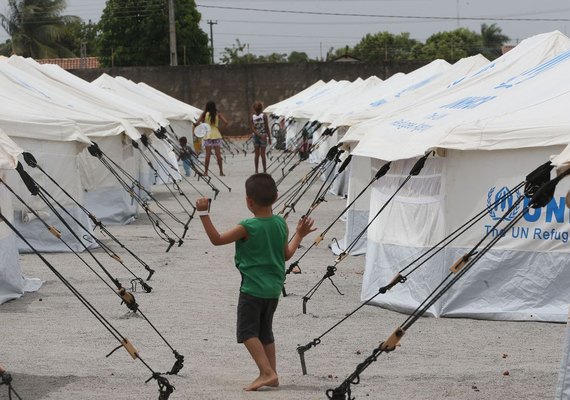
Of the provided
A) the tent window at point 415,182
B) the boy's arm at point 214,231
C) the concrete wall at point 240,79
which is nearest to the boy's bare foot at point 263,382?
the boy's arm at point 214,231

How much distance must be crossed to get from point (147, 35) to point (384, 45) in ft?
120

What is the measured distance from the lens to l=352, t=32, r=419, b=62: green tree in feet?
331

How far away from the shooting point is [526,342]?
933cm

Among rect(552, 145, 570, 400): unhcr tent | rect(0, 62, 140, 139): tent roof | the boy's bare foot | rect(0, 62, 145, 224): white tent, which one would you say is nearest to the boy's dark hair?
the boy's bare foot

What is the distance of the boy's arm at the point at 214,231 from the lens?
7.37 m

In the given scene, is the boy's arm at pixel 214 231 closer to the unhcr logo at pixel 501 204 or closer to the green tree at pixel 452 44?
the unhcr logo at pixel 501 204

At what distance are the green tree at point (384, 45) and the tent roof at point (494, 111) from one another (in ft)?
288

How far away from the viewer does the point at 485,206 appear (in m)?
10.4

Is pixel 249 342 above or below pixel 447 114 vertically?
below

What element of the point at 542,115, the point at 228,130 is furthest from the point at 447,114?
the point at 228,130

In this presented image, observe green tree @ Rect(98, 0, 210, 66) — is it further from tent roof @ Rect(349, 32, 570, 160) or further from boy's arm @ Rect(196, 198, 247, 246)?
boy's arm @ Rect(196, 198, 247, 246)

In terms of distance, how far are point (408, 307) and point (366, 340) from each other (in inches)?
53.3

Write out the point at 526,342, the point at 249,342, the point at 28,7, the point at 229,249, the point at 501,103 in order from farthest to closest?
the point at 28,7
the point at 229,249
the point at 501,103
the point at 526,342
the point at 249,342

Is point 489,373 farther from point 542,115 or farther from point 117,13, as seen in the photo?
point 117,13
